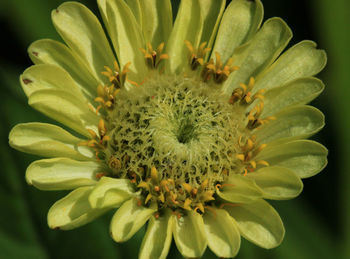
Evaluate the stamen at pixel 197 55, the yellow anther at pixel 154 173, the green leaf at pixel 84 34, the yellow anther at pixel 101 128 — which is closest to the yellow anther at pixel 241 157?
the yellow anther at pixel 154 173

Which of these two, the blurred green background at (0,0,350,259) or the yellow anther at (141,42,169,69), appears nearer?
the yellow anther at (141,42,169,69)

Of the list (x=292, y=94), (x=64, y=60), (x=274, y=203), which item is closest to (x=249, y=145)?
(x=292, y=94)

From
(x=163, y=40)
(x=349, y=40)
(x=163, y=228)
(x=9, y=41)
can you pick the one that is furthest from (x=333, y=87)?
(x=9, y=41)

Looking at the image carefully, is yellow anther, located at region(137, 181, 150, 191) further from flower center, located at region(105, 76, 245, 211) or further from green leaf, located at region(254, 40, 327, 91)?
green leaf, located at region(254, 40, 327, 91)

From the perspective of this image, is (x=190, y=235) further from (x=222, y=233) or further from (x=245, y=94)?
(x=245, y=94)

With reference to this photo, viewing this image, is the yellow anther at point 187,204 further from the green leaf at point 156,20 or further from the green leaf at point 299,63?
the green leaf at point 156,20

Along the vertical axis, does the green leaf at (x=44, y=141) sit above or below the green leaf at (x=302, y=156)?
below

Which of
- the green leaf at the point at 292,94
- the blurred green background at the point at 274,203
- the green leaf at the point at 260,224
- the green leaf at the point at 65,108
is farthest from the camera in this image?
the blurred green background at the point at 274,203

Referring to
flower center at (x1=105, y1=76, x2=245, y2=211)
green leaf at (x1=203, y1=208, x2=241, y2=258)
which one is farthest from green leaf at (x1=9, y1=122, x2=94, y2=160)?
green leaf at (x1=203, y1=208, x2=241, y2=258)
